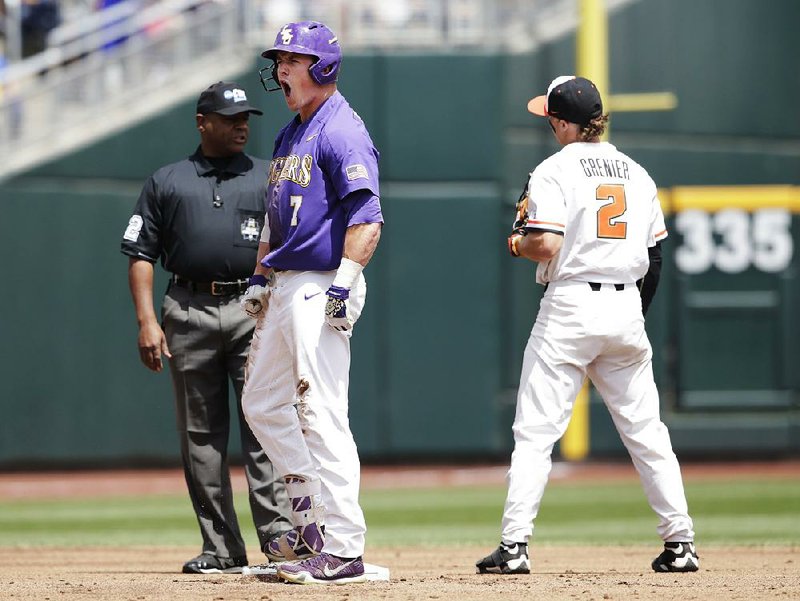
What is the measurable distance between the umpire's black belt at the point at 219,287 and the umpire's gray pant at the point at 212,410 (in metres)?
0.02

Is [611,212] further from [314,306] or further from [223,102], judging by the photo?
[223,102]

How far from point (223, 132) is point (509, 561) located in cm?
232

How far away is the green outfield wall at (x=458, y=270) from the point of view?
12.4m

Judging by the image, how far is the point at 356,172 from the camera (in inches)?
204

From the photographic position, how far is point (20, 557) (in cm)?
701

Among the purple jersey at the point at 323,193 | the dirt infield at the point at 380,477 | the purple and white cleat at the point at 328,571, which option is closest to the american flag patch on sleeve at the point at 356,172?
the purple jersey at the point at 323,193

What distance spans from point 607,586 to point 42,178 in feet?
28.2

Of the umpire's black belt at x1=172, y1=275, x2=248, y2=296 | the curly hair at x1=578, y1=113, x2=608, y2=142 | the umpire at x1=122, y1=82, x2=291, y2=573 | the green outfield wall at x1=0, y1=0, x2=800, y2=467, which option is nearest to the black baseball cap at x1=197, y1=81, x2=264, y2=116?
the umpire at x1=122, y1=82, x2=291, y2=573

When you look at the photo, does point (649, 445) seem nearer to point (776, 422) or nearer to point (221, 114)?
point (221, 114)

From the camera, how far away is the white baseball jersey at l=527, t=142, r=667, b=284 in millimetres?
5535

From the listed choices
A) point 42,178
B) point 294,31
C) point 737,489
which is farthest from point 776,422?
point 294,31

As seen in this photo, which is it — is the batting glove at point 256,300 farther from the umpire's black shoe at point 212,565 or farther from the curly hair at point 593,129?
the curly hair at point 593,129

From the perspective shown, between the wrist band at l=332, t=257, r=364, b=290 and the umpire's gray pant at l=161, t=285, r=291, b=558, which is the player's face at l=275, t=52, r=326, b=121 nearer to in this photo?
the wrist band at l=332, t=257, r=364, b=290

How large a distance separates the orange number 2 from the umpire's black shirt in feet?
5.25
